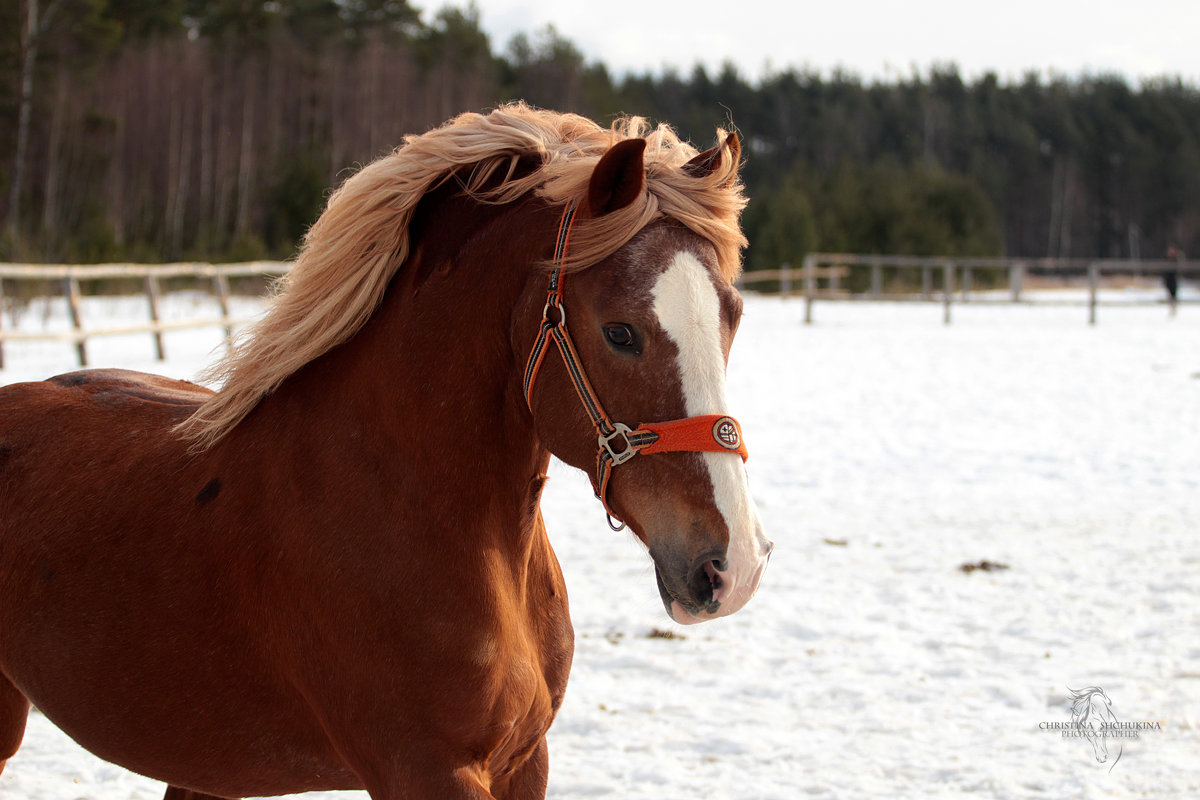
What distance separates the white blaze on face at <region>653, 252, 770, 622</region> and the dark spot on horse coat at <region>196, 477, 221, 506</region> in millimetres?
954

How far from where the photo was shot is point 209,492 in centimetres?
193

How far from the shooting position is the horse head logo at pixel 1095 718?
3.23m

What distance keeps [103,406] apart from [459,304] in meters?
1.10

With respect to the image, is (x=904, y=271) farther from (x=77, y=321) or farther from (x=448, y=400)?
(x=448, y=400)

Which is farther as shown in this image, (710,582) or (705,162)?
(705,162)

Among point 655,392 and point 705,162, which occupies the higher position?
point 705,162

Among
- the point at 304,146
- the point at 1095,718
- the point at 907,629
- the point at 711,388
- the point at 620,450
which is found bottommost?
the point at 907,629

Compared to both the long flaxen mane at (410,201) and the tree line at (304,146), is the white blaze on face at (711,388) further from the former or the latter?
the tree line at (304,146)

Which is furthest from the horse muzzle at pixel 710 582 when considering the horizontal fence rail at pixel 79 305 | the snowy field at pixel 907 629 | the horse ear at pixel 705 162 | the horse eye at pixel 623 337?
the horizontal fence rail at pixel 79 305

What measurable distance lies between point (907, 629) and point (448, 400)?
3.31 meters

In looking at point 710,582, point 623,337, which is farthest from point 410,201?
point 710,582

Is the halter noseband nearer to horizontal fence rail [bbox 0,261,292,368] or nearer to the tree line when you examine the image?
horizontal fence rail [bbox 0,261,292,368]

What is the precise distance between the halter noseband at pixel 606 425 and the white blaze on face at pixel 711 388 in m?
0.02

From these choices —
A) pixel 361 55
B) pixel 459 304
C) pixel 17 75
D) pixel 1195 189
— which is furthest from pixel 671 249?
pixel 1195 189
